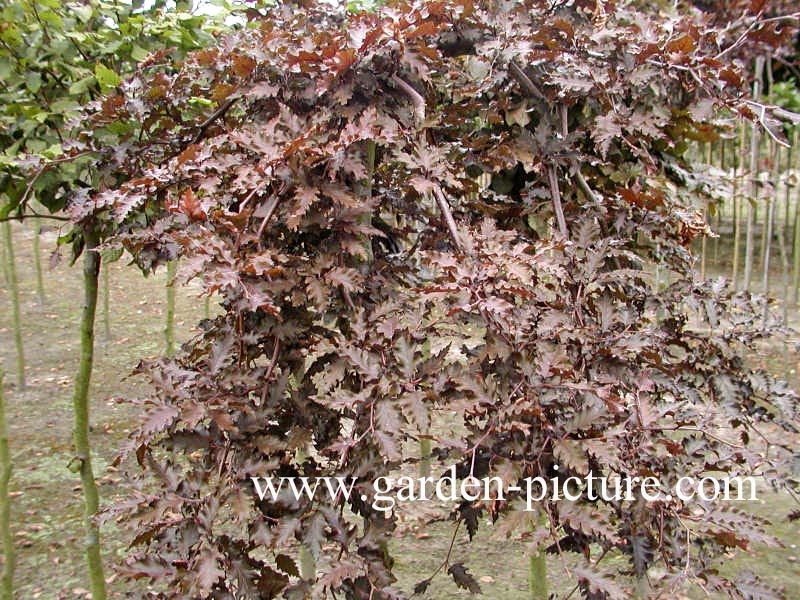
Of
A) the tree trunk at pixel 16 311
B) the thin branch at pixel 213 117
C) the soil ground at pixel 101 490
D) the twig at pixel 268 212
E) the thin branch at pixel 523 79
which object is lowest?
the soil ground at pixel 101 490

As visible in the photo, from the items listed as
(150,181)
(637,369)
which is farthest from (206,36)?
(637,369)

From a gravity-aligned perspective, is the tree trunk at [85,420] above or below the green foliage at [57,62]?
below

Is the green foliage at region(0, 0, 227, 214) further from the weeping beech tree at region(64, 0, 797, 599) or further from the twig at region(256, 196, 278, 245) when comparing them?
the twig at region(256, 196, 278, 245)

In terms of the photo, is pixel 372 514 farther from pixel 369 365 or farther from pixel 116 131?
pixel 116 131

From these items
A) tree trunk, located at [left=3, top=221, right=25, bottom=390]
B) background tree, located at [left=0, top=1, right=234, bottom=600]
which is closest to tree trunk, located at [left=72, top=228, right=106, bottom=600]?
background tree, located at [left=0, top=1, right=234, bottom=600]

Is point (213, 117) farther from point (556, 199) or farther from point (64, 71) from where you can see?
point (64, 71)

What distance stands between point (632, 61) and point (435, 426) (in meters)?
3.69

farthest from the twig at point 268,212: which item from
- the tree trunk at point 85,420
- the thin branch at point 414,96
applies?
the tree trunk at point 85,420

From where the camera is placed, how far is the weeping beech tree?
1020 mm

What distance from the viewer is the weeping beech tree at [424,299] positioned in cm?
102

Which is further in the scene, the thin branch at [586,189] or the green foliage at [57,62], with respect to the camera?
the green foliage at [57,62]

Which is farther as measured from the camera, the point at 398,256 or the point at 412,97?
the point at 398,256

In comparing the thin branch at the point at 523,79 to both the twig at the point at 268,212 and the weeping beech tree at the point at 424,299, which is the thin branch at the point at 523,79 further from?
the twig at the point at 268,212

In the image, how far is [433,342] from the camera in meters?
6.24
